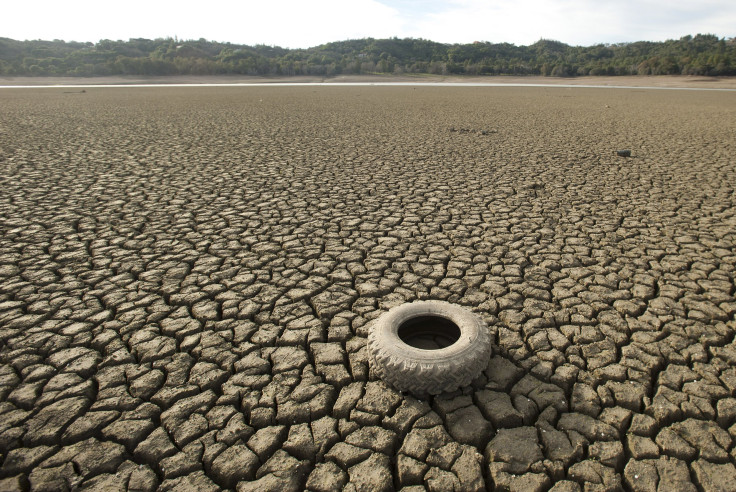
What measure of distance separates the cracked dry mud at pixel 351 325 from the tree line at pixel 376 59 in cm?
5337

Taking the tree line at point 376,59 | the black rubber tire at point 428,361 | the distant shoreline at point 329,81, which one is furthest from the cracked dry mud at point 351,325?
the tree line at point 376,59

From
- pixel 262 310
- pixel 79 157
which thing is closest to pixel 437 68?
pixel 79 157

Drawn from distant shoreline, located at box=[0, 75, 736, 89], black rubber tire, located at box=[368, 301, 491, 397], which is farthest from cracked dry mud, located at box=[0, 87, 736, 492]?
distant shoreline, located at box=[0, 75, 736, 89]

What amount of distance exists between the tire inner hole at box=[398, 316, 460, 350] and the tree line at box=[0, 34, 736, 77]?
56479 mm

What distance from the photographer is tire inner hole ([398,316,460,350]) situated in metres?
2.89

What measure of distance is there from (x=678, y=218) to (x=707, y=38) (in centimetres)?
9811

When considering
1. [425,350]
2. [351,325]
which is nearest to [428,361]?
[425,350]

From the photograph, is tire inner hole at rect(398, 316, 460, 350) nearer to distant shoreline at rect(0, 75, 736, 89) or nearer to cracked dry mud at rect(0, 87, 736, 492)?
cracked dry mud at rect(0, 87, 736, 492)

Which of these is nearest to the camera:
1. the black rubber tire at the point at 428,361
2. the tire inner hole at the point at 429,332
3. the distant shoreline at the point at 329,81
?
the black rubber tire at the point at 428,361

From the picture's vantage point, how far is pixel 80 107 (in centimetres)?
1734

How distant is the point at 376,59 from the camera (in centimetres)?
8119

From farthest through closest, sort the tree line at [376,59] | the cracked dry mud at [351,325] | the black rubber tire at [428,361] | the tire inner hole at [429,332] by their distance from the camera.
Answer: the tree line at [376,59], the tire inner hole at [429,332], the black rubber tire at [428,361], the cracked dry mud at [351,325]

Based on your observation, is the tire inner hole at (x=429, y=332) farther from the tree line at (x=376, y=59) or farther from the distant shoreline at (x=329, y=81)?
the tree line at (x=376, y=59)

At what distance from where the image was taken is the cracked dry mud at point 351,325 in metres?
2.09
